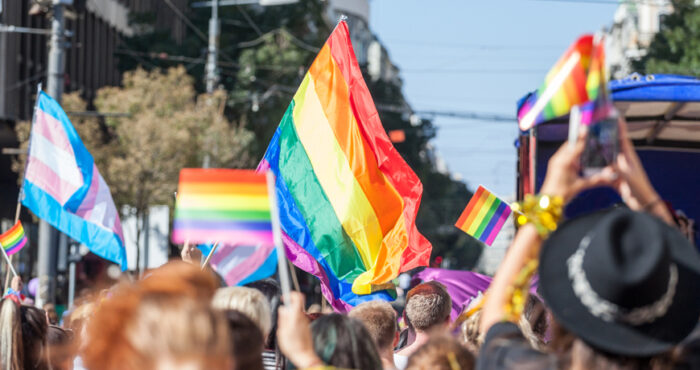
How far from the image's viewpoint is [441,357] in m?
3.19

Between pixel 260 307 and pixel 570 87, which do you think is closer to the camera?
Answer: pixel 570 87

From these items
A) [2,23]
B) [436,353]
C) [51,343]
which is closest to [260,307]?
[436,353]

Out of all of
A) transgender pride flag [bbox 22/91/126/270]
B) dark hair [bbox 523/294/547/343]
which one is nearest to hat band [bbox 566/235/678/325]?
dark hair [bbox 523/294/547/343]

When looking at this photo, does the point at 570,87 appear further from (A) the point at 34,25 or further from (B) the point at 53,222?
A: (A) the point at 34,25

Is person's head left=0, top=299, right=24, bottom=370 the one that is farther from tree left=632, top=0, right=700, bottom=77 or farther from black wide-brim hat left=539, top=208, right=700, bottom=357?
tree left=632, top=0, right=700, bottom=77

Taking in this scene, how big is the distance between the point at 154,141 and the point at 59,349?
21.6 m

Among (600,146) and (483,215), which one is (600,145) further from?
(483,215)

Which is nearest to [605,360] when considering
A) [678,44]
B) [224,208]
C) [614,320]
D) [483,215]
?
[614,320]

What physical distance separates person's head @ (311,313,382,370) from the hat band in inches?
47.7

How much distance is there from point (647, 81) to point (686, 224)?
210cm

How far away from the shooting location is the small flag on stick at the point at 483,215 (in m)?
7.55

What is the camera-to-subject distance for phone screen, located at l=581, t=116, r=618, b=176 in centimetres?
251

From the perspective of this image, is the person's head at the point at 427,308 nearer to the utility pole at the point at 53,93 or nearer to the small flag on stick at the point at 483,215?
the small flag on stick at the point at 483,215

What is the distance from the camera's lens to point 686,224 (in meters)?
6.86
